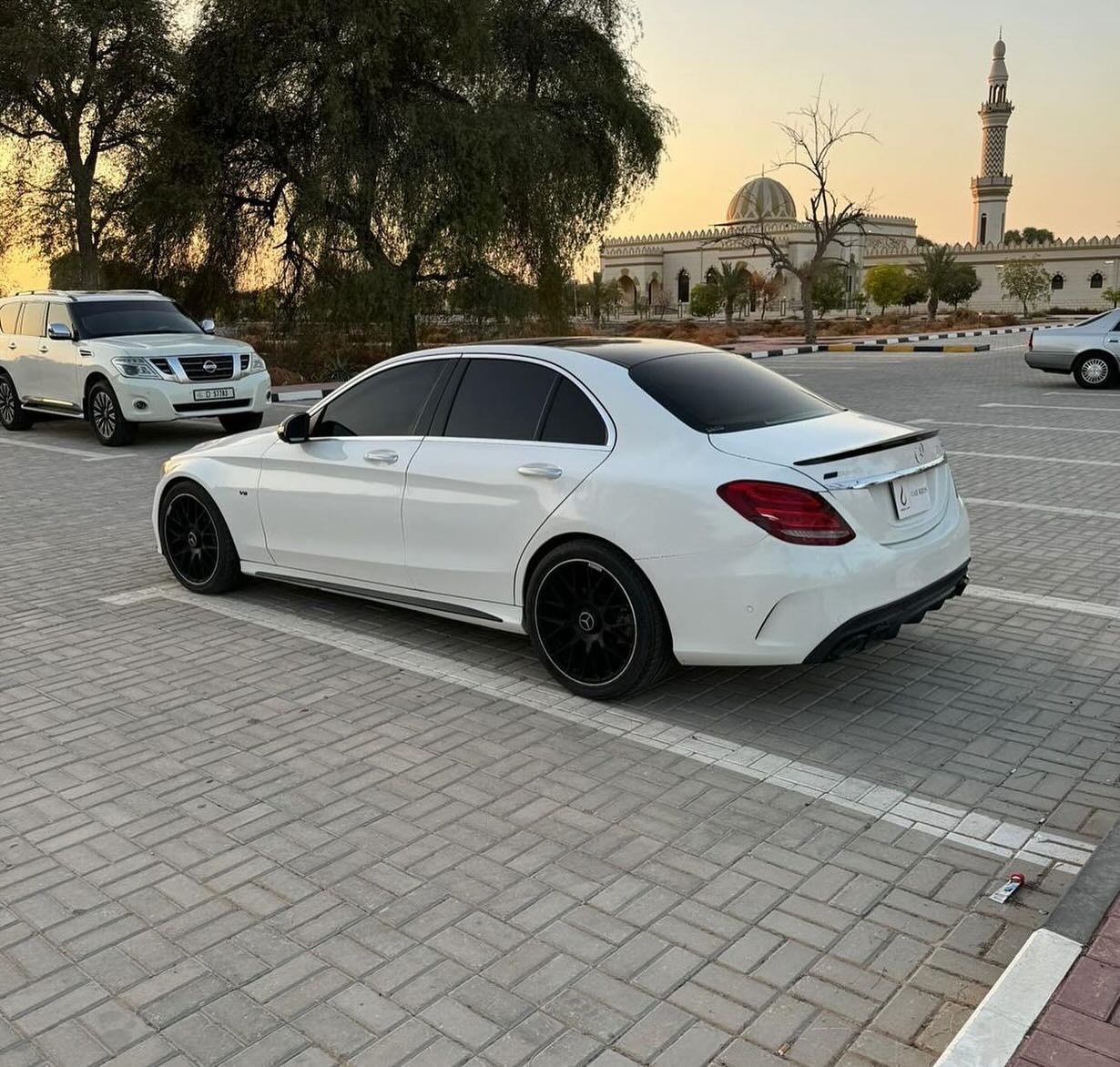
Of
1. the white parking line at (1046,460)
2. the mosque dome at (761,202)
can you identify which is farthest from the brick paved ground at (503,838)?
the mosque dome at (761,202)

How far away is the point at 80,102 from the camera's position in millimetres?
22984

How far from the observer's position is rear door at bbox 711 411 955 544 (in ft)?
14.3

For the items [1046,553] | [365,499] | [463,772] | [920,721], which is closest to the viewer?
[463,772]

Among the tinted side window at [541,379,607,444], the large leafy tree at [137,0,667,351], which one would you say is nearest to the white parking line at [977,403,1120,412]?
the large leafy tree at [137,0,667,351]

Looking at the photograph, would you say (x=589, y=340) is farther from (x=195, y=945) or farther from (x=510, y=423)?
(x=195, y=945)

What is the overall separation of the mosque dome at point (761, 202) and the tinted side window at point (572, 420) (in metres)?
113

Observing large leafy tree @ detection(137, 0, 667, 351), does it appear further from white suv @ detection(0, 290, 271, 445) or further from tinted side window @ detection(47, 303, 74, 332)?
tinted side window @ detection(47, 303, 74, 332)

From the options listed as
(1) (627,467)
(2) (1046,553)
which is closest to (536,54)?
(2) (1046,553)

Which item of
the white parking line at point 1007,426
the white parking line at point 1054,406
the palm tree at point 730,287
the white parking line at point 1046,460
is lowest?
the white parking line at point 1046,460

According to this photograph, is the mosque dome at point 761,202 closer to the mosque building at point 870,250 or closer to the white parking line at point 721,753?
the mosque building at point 870,250

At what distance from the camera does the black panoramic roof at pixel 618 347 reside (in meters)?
5.16

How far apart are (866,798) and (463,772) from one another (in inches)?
59.1

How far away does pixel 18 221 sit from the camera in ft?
79.5

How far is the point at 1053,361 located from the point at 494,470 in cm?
1729
